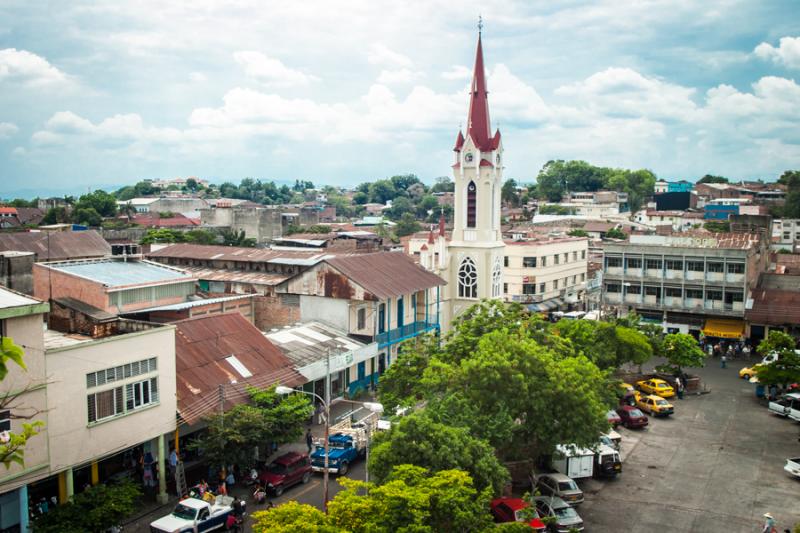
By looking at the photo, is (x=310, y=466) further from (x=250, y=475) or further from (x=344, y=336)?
(x=344, y=336)

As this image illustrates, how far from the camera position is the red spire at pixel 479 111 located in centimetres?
5372

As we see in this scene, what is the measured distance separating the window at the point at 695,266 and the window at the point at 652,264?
234 centimetres

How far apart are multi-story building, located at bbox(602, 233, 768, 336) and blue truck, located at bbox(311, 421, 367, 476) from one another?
3522 centimetres

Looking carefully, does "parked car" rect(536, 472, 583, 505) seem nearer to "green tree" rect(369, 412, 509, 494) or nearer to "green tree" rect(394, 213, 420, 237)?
"green tree" rect(369, 412, 509, 494)

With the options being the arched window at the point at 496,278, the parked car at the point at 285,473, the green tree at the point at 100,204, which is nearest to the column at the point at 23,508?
the parked car at the point at 285,473

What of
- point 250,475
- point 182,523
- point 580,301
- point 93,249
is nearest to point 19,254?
point 250,475

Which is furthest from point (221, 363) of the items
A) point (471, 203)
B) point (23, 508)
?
point (471, 203)

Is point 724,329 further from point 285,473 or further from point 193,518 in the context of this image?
point 193,518

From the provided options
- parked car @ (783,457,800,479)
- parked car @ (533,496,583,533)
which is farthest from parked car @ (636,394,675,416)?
parked car @ (533,496,583,533)

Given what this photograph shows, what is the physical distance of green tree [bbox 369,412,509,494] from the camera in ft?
65.2

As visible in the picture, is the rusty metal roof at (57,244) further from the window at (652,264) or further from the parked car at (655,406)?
the window at (652,264)

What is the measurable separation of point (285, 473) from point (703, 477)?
16.6 metres

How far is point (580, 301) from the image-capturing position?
→ 242 feet

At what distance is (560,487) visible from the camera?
25.2m
